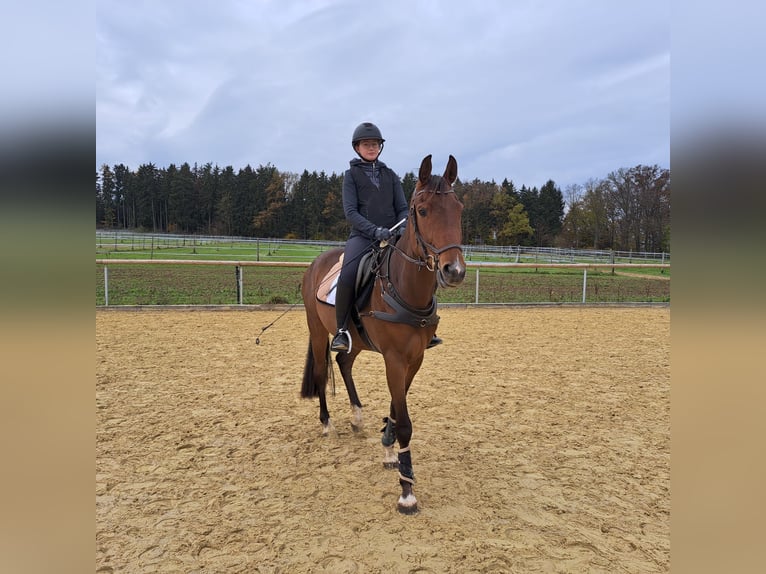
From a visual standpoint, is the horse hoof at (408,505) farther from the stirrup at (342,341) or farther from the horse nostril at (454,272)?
the horse nostril at (454,272)

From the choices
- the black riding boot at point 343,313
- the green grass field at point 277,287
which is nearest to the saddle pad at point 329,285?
the black riding boot at point 343,313

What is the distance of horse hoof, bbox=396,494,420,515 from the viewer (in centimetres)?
308

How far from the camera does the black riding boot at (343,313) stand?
3799 mm

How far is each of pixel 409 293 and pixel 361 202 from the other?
3.83ft

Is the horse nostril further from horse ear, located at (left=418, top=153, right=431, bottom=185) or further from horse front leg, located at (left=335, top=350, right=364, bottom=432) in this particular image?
horse front leg, located at (left=335, top=350, right=364, bottom=432)

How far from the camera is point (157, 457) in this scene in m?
3.83

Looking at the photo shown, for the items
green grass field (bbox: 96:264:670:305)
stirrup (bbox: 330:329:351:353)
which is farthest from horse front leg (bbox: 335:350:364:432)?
green grass field (bbox: 96:264:670:305)

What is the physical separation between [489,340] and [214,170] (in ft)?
188

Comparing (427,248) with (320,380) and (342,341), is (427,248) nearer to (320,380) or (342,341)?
(342,341)

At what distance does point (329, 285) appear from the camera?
4270 millimetres

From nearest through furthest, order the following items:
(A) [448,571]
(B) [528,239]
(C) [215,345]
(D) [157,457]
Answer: (A) [448,571] < (D) [157,457] < (C) [215,345] < (B) [528,239]

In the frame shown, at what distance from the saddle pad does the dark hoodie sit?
0.58 meters
